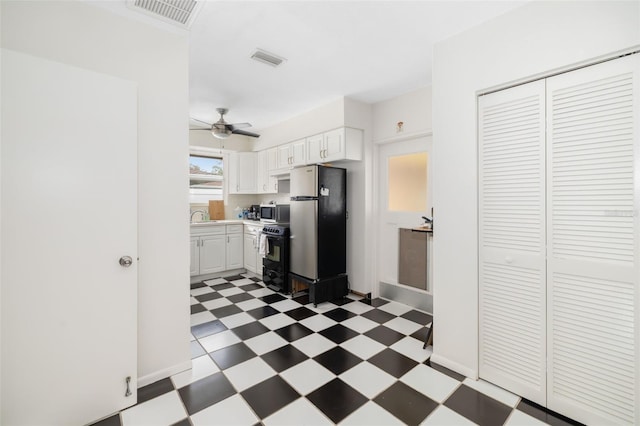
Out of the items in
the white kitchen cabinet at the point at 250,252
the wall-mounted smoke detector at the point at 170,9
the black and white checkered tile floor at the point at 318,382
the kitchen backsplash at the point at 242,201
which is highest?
the wall-mounted smoke detector at the point at 170,9

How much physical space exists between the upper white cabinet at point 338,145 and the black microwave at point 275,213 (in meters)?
0.86

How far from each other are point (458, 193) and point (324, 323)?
1914 millimetres

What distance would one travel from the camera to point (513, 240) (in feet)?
6.39

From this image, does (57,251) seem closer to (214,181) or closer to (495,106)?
(495,106)

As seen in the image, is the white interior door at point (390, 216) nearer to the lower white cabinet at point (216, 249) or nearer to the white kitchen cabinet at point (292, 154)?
the white kitchen cabinet at point (292, 154)

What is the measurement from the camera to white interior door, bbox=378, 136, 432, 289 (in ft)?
11.7

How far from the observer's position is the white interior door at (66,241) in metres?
1.48

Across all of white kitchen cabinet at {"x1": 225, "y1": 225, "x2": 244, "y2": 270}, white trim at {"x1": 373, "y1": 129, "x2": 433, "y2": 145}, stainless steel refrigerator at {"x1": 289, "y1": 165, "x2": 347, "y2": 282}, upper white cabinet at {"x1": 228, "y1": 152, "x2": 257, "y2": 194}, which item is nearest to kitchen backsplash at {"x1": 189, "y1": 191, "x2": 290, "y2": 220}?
upper white cabinet at {"x1": 228, "y1": 152, "x2": 257, "y2": 194}

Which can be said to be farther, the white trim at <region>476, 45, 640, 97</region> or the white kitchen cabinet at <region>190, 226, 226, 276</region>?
the white kitchen cabinet at <region>190, 226, 226, 276</region>

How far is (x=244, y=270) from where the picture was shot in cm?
511

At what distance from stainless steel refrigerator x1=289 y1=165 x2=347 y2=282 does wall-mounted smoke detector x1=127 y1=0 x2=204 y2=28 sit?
6.54 ft

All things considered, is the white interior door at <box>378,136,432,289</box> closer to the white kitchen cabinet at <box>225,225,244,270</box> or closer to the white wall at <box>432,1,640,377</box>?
the white wall at <box>432,1,640,377</box>

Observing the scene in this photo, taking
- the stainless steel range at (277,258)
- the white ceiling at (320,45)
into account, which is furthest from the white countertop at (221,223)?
the white ceiling at (320,45)

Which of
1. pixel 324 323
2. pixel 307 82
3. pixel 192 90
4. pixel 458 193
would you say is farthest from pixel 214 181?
pixel 458 193
